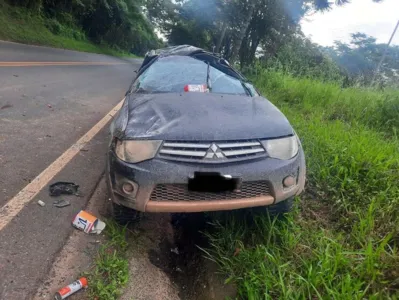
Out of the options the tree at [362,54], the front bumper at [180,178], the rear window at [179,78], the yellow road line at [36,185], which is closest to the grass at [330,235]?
the front bumper at [180,178]

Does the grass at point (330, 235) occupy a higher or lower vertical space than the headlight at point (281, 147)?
lower

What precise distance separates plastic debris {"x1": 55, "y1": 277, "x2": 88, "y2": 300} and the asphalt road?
0.17 m

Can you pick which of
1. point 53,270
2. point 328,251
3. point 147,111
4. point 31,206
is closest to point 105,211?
point 31,206

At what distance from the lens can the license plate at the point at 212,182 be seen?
2.12 metres

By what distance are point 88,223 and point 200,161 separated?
1.13 m

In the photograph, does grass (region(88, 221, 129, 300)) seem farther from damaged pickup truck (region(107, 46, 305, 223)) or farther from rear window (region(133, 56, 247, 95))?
rear window (region(133, 56, 247, 95))

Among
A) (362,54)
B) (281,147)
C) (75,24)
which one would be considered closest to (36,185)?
(281,147)

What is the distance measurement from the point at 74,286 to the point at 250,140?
4.92 ft

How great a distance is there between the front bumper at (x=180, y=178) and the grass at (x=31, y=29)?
15985mm

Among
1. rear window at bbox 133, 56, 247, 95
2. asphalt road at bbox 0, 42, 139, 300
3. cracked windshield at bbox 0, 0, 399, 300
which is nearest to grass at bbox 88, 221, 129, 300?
cracked windshield at bbox 0, 0, 399, 300

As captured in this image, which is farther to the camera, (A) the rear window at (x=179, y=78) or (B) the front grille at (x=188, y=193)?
(A) the rear window at (x=179, y=78)

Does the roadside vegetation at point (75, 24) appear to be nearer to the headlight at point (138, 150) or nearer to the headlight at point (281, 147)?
the headlight at point (138, 150)

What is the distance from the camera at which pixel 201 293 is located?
239cm

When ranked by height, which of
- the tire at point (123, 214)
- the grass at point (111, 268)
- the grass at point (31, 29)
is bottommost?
the grass at point (31, 29)
